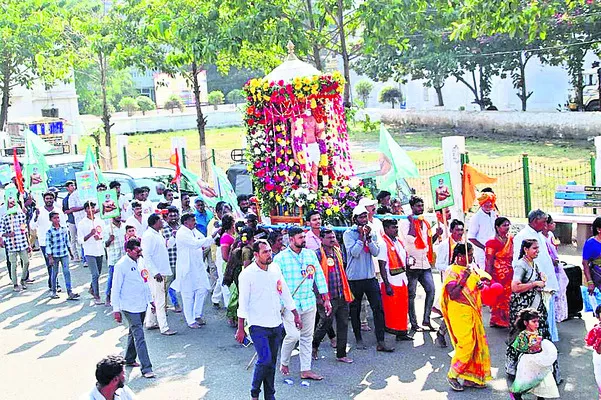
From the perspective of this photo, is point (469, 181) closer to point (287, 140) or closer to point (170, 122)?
point (287, 140)

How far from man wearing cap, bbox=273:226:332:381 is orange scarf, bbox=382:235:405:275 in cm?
129

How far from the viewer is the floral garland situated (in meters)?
12.3

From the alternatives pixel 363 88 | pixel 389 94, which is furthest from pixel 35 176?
pixel 363 88

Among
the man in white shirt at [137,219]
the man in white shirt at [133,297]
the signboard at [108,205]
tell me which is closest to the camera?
the man in white shirt at [133,297]

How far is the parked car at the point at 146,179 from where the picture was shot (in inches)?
724

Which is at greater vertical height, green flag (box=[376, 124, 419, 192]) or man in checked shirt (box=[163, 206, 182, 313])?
green flag (box=[376, 124, 419, 192])

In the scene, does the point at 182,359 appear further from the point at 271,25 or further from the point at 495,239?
the point at 271,25

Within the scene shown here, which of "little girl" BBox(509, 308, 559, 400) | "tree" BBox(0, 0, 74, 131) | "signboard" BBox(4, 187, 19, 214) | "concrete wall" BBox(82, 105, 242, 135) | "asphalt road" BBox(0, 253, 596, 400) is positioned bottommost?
"asphalt road" BBox(0, 253, 596, 400)

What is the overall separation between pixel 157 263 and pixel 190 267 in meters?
0.47

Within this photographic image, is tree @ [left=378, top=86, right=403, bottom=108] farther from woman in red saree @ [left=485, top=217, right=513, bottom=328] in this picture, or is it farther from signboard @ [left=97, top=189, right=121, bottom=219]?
woman in red saree @ [left=485, top=217, right=513, bottom=328]

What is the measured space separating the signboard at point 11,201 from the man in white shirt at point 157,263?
4398mm

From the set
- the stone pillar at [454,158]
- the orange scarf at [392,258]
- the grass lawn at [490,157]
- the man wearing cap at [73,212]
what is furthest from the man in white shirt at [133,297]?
the grass lawn at [490,157]

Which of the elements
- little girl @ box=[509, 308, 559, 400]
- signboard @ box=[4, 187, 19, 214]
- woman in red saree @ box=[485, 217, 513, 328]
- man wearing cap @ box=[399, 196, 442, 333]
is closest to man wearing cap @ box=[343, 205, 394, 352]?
man wearing cap @ box=[399, 196, 442, 333]

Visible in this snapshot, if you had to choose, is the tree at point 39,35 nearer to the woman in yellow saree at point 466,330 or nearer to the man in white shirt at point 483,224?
the man in white shirt at point 483,224
